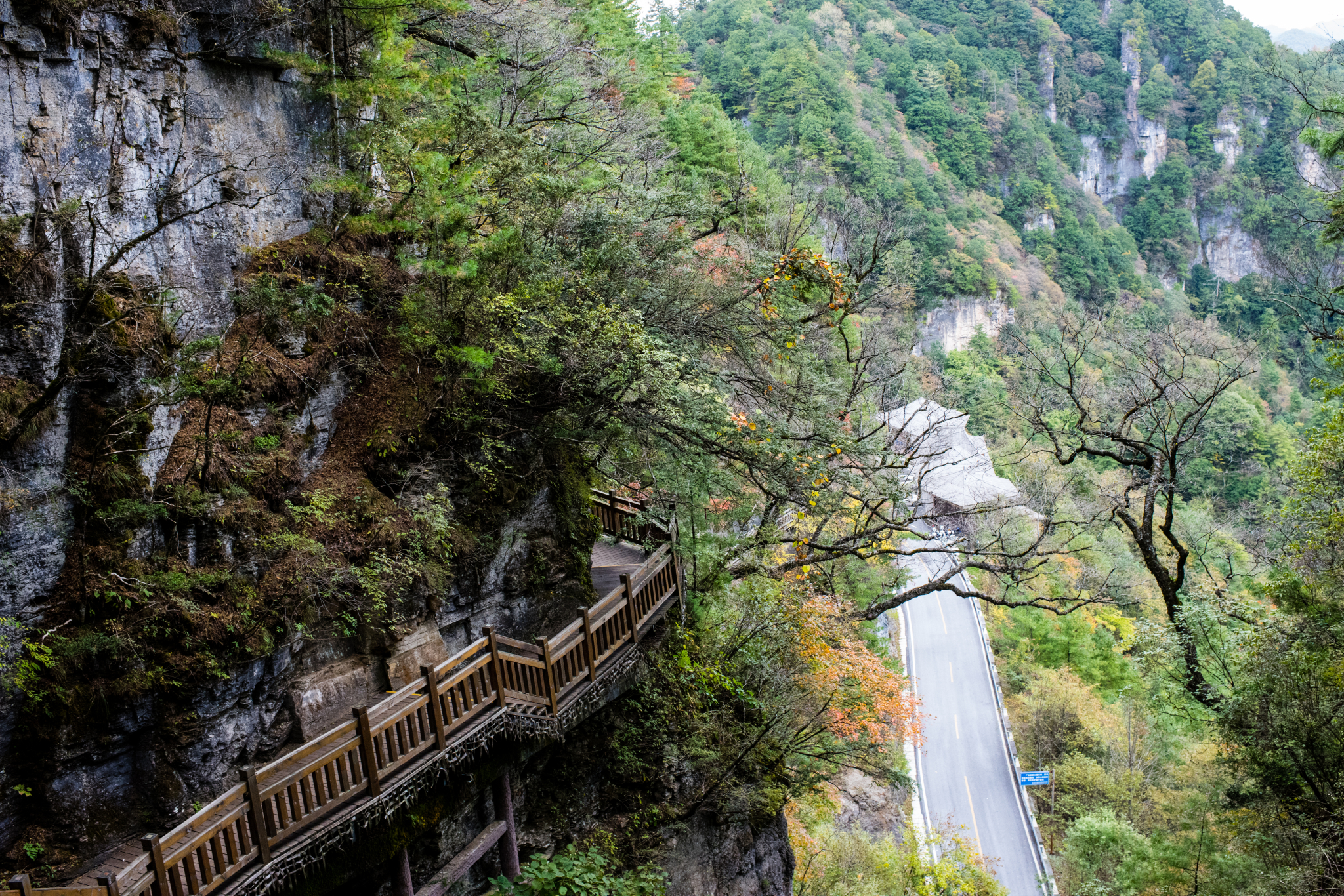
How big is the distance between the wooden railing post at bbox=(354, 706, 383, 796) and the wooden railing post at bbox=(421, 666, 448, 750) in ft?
1.91

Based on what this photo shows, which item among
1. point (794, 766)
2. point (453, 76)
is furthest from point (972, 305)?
point (453, 76)

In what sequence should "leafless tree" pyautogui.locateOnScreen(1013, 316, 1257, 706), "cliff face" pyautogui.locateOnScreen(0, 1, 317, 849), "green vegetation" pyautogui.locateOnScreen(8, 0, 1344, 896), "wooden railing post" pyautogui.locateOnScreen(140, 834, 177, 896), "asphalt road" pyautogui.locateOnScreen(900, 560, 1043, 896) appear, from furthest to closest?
1. "asphalt road" pyautogui.locateOnScreen(900, 560, 1043, 896)
2. "leafless tree" pyautogui.locateOnScreen(1013, 316, 1257, 706)
3. "green vegetation" pyautogui.locateOnScreen(8, 0, 1344, 896)
4. "cliff face" pyautogui.locateOnScreen(0, 1, 317, 849)
5. "wooden railing post" pyautogui.locateOnScreen(140, 834, 177, 896)

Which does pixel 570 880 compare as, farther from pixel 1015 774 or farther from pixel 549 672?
pixel 1015 774

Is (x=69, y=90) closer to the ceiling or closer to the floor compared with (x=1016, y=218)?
closer to the floor

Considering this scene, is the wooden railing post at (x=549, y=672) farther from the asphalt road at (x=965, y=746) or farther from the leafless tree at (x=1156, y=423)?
the asphalt road at (x=965, y=746)

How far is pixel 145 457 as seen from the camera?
20.1 feet

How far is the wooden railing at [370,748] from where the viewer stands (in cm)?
482

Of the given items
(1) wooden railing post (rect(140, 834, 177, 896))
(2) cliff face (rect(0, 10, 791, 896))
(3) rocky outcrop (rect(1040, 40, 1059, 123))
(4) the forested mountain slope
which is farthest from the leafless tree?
(3) rocky outcrop (rect(1040, 40, 1059, 123))

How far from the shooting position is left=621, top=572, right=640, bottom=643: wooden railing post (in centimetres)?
873

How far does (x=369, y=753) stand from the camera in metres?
5.93

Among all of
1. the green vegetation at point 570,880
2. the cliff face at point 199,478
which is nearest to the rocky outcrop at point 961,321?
the green vegetation at point 570,880

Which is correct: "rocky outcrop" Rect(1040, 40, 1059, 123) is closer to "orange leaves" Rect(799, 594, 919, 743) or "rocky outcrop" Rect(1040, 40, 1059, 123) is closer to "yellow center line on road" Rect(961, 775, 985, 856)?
"yellow center line on road" Rect(961, 775, 985, 856)

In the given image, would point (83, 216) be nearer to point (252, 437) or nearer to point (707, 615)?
point (252, 437)

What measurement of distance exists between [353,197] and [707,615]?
25.3ft
